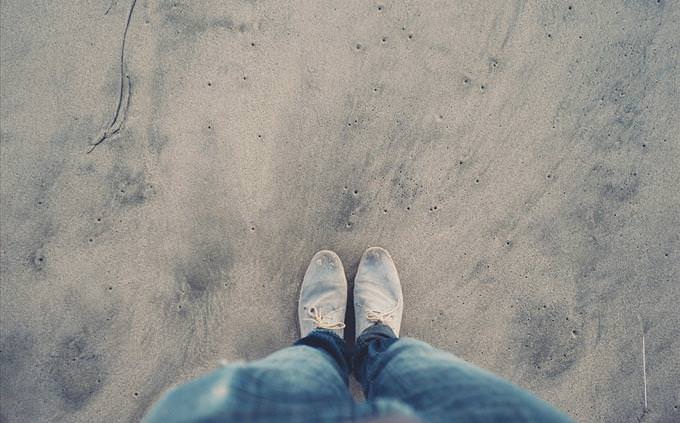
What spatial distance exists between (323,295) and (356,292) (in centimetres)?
14

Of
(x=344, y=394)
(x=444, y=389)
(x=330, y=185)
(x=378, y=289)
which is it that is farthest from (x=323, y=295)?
(x=444, y=389)

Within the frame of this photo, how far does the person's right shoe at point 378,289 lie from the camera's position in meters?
1.69

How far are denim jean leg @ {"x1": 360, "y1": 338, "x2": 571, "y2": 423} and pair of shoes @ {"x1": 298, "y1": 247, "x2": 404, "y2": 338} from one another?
386 millimetres

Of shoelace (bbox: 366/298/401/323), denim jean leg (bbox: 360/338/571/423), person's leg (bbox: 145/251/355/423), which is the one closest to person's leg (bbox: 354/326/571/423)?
denim jean leg (bbox: 360/338/571/423)

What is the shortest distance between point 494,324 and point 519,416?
2.84 ft

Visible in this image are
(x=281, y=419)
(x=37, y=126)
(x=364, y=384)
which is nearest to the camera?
(x=281, y=419)

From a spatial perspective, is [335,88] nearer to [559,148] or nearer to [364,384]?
[559,148]

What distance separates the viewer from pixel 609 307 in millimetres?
1747

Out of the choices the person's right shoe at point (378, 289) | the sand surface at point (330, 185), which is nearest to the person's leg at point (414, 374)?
the person's right shoe at point (378, 289)

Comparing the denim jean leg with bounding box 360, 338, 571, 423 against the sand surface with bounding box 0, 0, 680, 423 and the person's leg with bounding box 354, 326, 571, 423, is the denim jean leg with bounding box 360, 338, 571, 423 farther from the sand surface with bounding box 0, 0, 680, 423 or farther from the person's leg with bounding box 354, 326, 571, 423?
the sand surface with bounding box 0, 0, 680, 423

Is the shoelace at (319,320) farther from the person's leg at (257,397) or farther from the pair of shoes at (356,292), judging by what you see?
the person's leg at (257,397)

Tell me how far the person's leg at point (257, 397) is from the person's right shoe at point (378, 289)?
0.59 metres

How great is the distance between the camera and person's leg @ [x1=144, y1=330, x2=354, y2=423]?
2.67 ft

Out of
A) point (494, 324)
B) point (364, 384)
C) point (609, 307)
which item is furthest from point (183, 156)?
point (609, 307)
